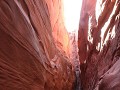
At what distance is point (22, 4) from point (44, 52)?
3.33ft

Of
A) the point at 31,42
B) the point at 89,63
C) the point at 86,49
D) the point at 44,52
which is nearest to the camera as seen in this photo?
the point at 31,42

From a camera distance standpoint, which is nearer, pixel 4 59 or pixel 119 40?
pixel 4 59

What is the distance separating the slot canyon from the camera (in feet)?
8.60

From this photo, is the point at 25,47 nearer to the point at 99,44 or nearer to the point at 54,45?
the point at 54,45

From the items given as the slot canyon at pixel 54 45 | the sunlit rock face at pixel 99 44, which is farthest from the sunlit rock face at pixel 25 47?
the sunlit rock face at pixel 99 44

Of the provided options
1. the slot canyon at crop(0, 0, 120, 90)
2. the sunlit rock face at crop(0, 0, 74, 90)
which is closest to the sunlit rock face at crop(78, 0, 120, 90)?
the slot canyon at crop(0, 0, 120, 90)

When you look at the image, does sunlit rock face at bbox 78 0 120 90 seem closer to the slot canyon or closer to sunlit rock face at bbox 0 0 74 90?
the slot canyon

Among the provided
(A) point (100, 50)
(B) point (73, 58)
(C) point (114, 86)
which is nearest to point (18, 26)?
(C) point (114, 86)

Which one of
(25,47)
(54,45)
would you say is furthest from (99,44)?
(25,47)

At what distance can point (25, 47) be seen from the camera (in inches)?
115

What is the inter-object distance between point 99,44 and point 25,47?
10.5ft

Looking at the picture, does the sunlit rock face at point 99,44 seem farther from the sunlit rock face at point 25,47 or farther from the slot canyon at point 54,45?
the sunlit rock face at point 25,47

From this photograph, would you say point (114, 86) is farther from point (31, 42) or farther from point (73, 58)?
point (73, 58)

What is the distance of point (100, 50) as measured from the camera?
5.62m
